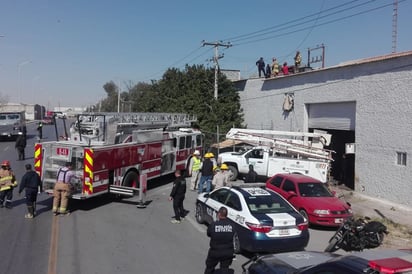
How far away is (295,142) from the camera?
2108 cm

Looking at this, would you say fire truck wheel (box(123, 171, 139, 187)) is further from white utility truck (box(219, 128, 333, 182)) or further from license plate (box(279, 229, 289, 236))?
license plate (box(279, 229, 289, 236))

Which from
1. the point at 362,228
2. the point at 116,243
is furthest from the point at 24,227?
the point at 362,228

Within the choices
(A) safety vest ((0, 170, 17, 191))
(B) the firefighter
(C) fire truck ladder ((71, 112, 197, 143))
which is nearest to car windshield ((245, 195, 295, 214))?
(B) the firefighter

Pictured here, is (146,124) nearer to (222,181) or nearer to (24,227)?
(222,181)

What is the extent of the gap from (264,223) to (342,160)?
1418 cm

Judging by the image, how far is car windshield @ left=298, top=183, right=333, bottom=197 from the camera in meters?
13.9

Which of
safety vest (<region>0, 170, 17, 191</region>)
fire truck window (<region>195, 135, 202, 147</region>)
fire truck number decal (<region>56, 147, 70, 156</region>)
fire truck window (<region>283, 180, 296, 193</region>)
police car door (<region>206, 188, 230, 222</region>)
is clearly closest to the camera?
police car door (<region>206, 188, 230, 222</region>)

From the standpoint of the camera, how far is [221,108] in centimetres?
3366

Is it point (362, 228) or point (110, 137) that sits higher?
point (110, 137)

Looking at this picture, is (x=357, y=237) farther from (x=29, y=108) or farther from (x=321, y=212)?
(x=29, y=108)

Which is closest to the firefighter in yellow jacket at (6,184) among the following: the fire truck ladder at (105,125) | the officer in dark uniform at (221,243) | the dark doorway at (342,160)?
the fire truck ladder at (105,125)

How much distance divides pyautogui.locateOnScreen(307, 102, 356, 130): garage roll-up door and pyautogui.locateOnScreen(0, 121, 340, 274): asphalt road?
9.12 metres

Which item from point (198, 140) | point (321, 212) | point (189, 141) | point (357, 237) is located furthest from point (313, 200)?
point (198, 140)

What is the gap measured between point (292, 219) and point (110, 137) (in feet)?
26.3
